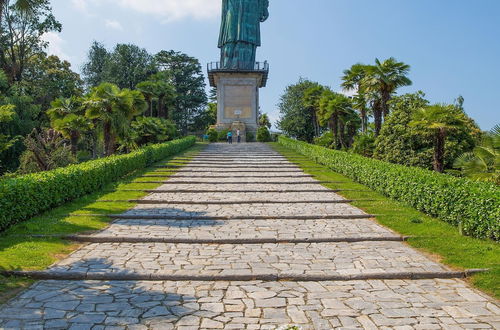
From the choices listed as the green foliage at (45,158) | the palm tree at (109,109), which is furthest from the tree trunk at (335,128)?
the green foliage at (45,158)

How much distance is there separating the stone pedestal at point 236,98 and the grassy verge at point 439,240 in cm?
3462

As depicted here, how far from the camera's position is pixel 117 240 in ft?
29.3

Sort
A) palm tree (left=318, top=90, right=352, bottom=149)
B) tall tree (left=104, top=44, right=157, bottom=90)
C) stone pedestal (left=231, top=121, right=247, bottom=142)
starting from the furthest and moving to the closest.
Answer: tall tree (left=104, top=44, right=157, bottom=90) < stone pedestal (left=231, top=121, right=247, bottom=142) < palm tree (left=318, top=90, right=352, bottom=149)

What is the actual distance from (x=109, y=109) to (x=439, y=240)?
15.6m

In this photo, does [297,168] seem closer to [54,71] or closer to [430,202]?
[430,202]

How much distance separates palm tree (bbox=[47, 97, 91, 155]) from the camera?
23.1 meters

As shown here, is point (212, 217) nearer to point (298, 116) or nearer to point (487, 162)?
point (487, 162)

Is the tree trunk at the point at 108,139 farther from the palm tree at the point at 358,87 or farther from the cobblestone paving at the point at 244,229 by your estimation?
the palm tree at the point at 358,87

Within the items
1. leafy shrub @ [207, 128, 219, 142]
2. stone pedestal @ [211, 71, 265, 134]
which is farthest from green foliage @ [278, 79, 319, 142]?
leafy shrub @ [207, 128, 219, 142]

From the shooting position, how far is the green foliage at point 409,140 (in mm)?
20139

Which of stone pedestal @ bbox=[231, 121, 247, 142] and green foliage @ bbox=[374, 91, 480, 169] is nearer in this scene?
green foliage @ bbox=[374, 91, 480, 169]

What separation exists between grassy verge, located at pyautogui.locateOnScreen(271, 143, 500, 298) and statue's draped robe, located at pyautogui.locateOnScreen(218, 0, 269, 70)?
3679cm

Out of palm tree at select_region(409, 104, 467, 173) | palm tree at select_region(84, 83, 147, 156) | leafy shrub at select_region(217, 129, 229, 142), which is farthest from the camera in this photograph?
leafy shrub at select_region(217, 129, 229, 142)

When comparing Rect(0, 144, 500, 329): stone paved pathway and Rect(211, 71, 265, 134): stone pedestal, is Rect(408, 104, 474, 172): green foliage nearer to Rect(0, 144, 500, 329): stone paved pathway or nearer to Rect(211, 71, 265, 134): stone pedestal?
Rect(0, 144, 500, 329): stone paved pathway
